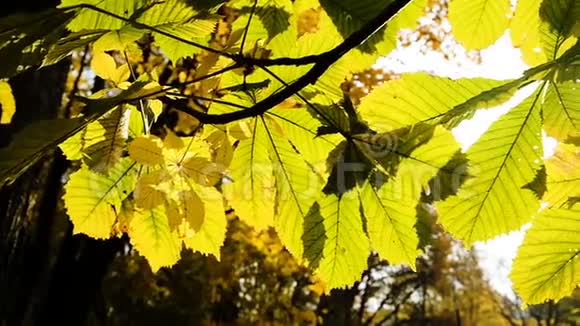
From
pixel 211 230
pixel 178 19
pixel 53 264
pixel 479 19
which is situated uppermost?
pixel 53 264

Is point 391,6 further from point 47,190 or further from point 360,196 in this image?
point 47,190

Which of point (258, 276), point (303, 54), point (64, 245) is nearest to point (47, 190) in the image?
point (64, 245)

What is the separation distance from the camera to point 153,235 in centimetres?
82

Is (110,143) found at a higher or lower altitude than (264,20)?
lower

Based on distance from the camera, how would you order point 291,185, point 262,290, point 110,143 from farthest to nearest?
1. point 262,290
2. point 291,185
3. point 110,143

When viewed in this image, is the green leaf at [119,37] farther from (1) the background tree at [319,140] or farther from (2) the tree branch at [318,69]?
(2) the tree branch at [318,69]

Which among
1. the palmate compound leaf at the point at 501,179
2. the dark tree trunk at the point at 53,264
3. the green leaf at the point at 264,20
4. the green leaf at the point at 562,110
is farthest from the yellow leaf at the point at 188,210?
the dark tree trunk at the point at 53,264

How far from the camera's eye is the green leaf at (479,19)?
26.5 inches

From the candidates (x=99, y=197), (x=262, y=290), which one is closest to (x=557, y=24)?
(x=99, y=197)

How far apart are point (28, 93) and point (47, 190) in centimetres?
317

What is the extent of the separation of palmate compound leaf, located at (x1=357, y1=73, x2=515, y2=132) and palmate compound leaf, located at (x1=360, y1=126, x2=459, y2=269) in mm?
48

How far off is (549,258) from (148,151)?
46 cm

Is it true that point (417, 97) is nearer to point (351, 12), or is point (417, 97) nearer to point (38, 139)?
point (351, 12)

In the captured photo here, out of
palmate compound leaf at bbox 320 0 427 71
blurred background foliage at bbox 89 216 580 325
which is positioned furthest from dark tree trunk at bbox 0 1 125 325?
palmate compound leaf at bbox 320 0 427 71
